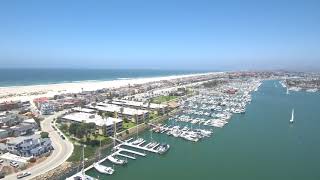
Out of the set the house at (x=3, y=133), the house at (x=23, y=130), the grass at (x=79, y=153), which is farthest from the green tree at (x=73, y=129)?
the house at (x=3, y=133)

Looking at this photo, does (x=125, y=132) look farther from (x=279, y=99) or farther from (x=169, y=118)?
(x=279, y=99)

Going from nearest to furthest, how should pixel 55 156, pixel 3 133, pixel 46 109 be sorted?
pixel 55 156 → pixel 3 133 → pixel 46 109

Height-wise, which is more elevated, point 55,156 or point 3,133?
point 3,133

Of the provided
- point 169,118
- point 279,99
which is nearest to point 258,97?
point 279,99

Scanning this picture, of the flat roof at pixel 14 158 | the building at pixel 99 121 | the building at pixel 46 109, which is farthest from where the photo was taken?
the building at pixel 46 109

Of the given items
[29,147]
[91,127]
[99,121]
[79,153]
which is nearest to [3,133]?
[29,147]

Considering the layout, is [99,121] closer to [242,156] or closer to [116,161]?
[116,161]

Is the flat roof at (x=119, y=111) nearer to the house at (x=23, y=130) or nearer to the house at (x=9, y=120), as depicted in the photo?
the house at (x=9, y=120)
